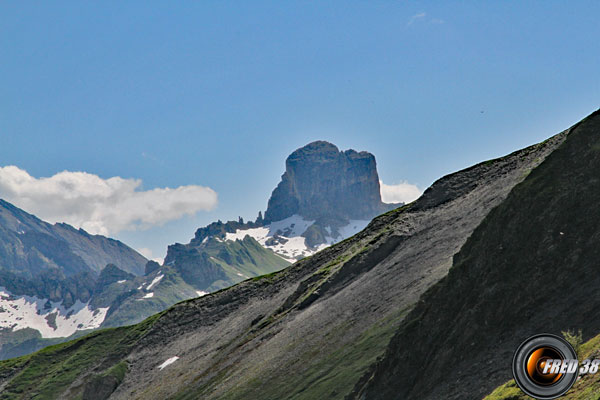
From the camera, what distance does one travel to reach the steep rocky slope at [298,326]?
74062 mm

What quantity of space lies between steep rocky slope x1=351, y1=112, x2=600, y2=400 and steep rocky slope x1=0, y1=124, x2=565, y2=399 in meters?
17.4

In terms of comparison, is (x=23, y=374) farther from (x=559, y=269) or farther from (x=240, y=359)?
(x=559, y=269)

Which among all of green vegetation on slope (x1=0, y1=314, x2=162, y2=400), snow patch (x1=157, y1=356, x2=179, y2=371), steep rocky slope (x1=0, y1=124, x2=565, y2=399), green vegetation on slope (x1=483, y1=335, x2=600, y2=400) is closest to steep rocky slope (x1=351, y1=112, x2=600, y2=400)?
green vegetation on slope (x1=483, y1=335, x2=600, y2=400)

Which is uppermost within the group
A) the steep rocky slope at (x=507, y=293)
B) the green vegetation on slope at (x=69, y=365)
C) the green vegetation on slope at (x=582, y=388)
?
the green vegetation on slope at (x=69, y=365)

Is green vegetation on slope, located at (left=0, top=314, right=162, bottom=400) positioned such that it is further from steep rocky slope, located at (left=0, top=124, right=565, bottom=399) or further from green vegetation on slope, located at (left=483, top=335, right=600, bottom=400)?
green vegetation on slope, located at (left=483, top=335, right=600, bottom=400)

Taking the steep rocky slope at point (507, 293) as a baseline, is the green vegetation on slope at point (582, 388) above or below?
below

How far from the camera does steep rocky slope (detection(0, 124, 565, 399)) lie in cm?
7406

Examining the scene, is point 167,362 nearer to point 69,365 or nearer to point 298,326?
point 298,326

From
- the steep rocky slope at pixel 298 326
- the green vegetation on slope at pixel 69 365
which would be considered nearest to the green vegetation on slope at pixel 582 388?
the steep rocky slope at pixel 298 326

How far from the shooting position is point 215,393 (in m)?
83.8

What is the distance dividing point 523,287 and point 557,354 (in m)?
16.3

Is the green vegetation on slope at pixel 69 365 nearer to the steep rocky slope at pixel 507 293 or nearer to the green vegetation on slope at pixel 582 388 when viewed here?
the steep rocky slope at pixel 507 293

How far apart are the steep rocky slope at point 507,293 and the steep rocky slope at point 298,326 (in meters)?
17.4

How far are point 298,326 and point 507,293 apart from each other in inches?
2260
